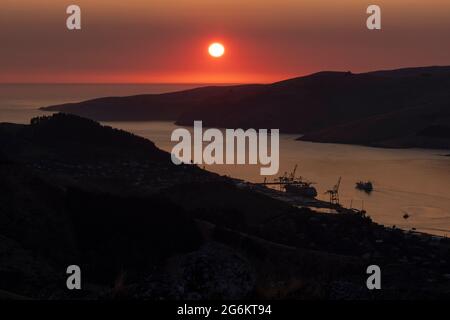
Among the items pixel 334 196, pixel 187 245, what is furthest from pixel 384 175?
pixel 187 245

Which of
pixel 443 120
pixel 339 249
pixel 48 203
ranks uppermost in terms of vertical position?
pixel 443 120

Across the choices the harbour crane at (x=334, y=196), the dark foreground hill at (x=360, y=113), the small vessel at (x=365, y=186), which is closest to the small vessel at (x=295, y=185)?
the harbour crane at (x=334, y=196)

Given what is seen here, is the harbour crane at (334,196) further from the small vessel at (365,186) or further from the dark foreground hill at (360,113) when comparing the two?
the dark foreground hill at (360,113)

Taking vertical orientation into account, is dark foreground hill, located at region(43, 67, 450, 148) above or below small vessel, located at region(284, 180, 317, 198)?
above

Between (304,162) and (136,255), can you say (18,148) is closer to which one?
(136,255)

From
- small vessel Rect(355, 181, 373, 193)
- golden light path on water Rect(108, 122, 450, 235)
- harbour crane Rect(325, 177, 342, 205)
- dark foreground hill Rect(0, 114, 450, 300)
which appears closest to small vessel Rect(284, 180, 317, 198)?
golden light path on water Rect(108, 122, 450, 235)

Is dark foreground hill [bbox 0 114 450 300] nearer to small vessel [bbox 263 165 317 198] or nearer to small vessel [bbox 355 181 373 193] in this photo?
small vessel [bbox 263 165 317 198]
